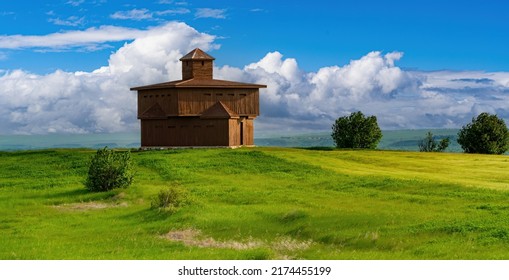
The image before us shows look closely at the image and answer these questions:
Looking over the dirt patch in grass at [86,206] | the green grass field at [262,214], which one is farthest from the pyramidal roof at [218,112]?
the dirt patch in grass at [86,206]

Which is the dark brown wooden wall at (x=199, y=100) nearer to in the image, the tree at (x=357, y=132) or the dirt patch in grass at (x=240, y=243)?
the tree at (x=357, y=132)

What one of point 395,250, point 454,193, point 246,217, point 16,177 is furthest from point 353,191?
point 16,177

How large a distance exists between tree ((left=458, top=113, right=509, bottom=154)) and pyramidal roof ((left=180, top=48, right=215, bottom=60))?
40.7 metres

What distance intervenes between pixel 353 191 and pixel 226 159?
21978mm

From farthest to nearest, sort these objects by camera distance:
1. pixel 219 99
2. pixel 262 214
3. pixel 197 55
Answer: pixel 197 55, pixel 219 99, pixel 262 214

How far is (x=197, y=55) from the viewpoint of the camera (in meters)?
80.4

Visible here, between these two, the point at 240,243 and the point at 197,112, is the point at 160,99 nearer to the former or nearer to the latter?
the point at 197,112

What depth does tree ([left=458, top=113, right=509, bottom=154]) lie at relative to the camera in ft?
302

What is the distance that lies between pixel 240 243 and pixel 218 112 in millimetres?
49025

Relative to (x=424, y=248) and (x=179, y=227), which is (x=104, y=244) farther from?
(x=424, y=248)

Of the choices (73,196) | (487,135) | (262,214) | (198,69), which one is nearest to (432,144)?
(487,135)

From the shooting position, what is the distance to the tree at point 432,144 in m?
100

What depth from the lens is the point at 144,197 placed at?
134ft

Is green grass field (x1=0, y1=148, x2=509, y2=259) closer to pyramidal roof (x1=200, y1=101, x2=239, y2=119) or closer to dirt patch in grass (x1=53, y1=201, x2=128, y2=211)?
dirt patch in grass (x1=53, y1=201, x2=128, y2=211)
